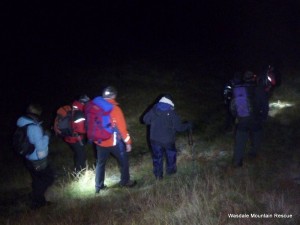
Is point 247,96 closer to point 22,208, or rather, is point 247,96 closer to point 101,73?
point 22,208

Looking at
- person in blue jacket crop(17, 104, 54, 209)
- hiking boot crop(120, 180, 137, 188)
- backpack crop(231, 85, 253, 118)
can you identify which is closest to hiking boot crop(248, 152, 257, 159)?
backpack crop(231, 85, 253, 118)

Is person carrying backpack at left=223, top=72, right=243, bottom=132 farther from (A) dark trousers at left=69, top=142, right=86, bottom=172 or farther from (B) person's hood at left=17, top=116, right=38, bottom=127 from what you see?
(B) person's hood at left=17, top=116, right=38, bottom=127

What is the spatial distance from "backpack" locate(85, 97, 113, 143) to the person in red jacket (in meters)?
0.09

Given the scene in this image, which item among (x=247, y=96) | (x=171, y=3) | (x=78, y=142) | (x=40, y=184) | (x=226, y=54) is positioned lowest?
(x=40, y=184)

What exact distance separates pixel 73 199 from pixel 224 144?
16.5 feet

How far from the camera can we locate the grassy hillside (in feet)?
20.5

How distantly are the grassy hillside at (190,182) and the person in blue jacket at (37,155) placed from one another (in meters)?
0.40

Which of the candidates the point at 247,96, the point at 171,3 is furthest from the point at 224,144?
the point at 171,3

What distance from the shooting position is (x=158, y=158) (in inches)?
360

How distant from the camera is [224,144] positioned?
37.7ft

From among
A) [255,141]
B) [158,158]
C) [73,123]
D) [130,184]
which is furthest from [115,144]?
[255,141]

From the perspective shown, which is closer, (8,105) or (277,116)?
(277,116)

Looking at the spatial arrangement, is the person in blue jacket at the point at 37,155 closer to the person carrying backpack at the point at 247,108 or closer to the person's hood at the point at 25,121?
the person's hood at the point at 25,121

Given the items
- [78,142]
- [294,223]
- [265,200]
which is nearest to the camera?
[294,223]
